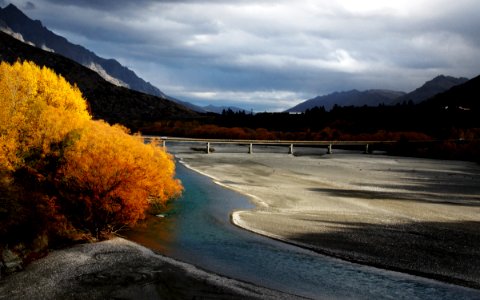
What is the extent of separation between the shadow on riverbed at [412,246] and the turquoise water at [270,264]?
1.13 metres

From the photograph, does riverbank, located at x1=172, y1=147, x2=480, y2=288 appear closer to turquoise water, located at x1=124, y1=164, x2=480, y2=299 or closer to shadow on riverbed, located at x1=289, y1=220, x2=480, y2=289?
shadow on riverbed, located at x1=289, y1=220, x2=480, y2=289

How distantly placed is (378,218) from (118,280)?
19.7 metres

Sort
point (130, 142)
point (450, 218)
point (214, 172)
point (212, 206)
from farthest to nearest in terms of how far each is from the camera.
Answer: point (214, 172)
point (212, 206)
point (130, 142)
point (450, 218)

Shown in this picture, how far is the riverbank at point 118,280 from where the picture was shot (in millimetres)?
18562

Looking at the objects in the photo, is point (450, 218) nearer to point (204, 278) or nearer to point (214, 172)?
point (204, 278)

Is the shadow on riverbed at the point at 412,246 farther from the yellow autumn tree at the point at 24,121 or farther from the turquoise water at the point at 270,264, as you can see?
the yellow autumn tree at the point at 24,121

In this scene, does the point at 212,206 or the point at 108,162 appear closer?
the point at 108,162

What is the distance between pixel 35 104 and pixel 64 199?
1049 centimetres

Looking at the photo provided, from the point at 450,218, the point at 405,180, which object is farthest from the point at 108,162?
the point at 405,180

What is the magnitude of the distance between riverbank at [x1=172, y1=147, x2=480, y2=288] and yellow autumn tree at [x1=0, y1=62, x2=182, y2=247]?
25.8 feet

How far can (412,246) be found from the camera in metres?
25.0

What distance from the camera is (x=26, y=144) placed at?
1276 inches

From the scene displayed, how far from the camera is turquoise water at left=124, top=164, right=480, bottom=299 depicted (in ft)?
61.9

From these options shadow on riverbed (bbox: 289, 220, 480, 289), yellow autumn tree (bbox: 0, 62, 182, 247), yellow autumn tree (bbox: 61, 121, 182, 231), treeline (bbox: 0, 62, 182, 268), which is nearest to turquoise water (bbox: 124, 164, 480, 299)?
shadow on riverbed (bbox: 289, 220, 480, 289)
